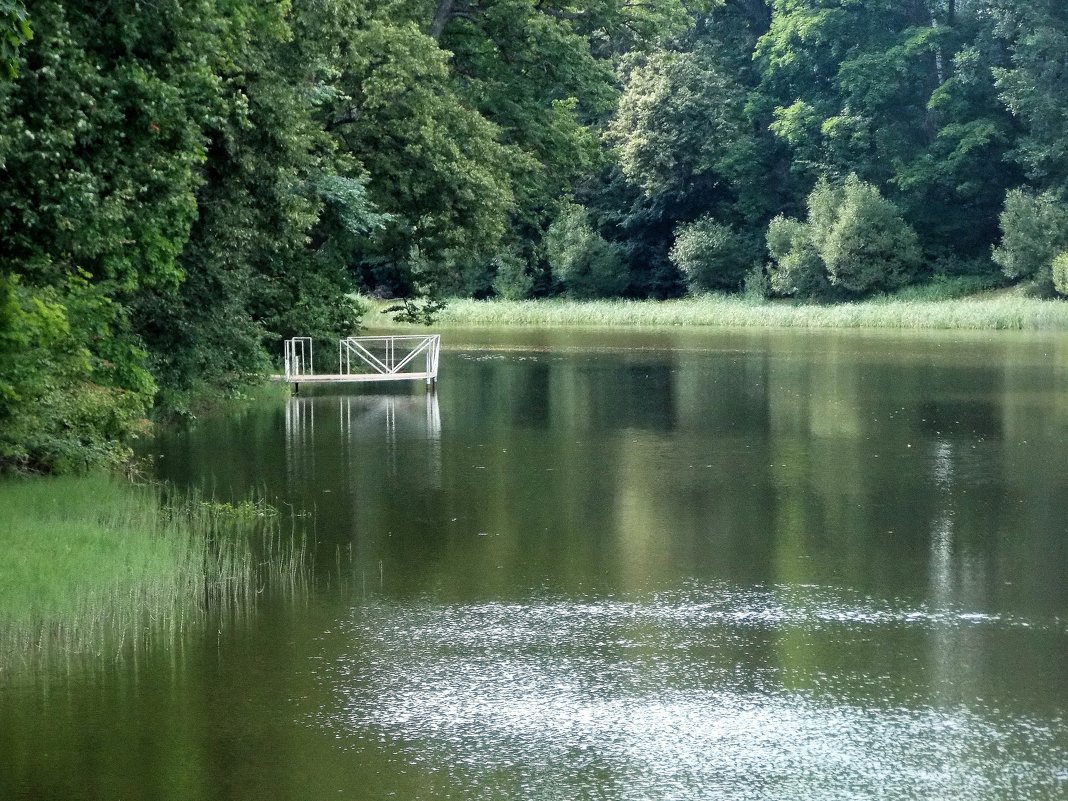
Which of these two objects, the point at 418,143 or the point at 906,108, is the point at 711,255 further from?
the point at 418,143

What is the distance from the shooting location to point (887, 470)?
17.2m

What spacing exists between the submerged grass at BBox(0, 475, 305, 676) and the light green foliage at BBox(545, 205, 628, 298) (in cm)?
6541

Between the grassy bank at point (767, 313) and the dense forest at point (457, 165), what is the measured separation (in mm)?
3063

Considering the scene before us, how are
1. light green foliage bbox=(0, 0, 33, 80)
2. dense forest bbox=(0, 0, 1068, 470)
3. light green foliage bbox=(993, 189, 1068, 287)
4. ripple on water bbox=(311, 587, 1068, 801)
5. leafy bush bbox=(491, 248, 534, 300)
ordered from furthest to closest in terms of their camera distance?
leafy bush bbox=(491, 248, 534, 300)
light green foliage bbox=(993, 189, 1068, 287)
dense forest bbox=(0, 0, 1068, 470)
light green foliage bbox=(0, 0, 33, 80)
ripple on water bbox=(311, 587, 1068, 801)

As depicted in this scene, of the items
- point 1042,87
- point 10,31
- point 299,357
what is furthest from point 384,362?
point 1042,87

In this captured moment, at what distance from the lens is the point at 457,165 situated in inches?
1116

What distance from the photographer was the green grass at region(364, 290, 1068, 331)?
55.9 m

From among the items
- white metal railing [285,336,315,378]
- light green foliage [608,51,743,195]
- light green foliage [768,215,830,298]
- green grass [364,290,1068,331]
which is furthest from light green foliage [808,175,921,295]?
white metal railing [285,336,315,378]

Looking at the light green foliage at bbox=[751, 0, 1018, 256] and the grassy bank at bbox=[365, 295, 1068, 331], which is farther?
the light green foliage at bbox=[751, 0, 1018, 256]

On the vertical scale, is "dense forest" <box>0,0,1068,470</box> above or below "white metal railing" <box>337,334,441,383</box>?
above

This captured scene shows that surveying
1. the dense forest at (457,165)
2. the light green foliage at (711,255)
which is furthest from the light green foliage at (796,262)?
the light green foliage at (711,255)

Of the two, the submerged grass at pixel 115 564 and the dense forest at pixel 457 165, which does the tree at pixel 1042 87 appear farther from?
the submerged grass at pixel 115 564

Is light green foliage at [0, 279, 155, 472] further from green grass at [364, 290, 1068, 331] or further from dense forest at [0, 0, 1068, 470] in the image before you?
green grass at [364, 290, 1068, 331]

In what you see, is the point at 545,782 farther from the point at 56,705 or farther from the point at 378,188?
the point at 378,188
